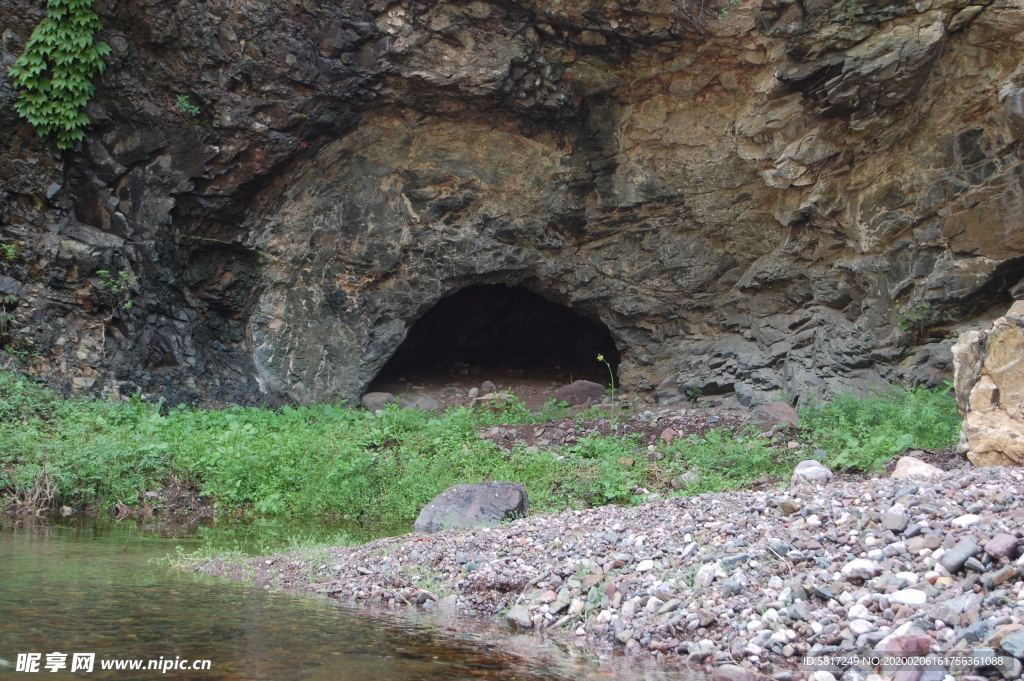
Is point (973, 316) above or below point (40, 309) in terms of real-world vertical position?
above

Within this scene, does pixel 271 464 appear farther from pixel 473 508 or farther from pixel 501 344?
pixel 501 344

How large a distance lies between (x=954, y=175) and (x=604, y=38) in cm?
399

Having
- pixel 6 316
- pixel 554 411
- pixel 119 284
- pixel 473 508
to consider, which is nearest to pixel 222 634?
pixel 473 508

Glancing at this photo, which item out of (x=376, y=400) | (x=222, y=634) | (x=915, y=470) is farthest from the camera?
(x=376, y=400)

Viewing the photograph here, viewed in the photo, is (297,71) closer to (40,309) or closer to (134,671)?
(40,309)

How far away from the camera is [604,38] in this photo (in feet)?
29.6

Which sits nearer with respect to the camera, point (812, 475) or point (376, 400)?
point (812, 475)

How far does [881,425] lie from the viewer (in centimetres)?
662

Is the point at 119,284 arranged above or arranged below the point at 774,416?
above

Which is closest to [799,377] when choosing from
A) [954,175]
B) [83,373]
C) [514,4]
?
[954,175]

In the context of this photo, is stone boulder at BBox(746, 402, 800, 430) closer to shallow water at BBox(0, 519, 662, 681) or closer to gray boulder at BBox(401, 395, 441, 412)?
gray boulder at BBox(401, 395, 441, 412)

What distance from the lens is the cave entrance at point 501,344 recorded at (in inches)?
516

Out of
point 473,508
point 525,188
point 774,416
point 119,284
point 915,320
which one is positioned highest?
point 525,188

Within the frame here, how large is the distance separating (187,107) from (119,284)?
2209 millimetres
